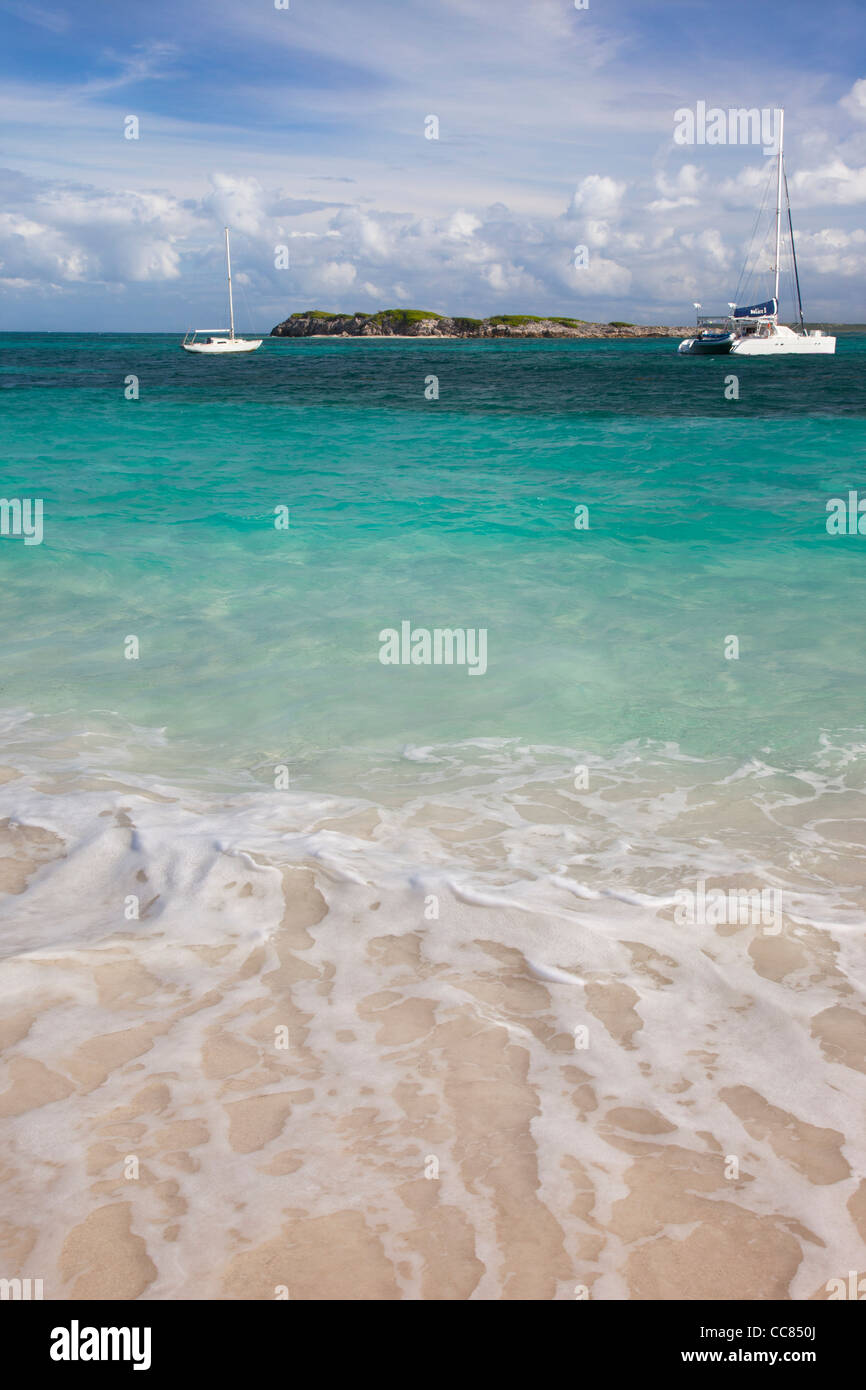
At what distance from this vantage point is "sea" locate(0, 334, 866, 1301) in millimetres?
2645

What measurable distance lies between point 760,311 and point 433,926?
97594 millimetres

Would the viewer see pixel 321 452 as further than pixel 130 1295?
Yes

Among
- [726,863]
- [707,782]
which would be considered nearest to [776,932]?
[726,863]

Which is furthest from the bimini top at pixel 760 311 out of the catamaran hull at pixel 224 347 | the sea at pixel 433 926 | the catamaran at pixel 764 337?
the sea at pixel 433 926

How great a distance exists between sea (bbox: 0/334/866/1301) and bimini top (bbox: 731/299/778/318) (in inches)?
3377

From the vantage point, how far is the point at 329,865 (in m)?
4.84

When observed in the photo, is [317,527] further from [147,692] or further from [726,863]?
[726,863]

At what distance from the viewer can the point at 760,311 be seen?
87125 mm

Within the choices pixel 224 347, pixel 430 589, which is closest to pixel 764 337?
pixel 224 347

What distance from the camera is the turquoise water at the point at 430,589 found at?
720cm

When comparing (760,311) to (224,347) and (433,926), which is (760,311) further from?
(433,926)

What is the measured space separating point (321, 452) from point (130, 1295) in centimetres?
2126

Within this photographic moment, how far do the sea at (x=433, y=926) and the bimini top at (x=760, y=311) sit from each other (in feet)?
281

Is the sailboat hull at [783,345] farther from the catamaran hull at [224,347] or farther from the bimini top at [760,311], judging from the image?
the catamaran hull at [224,347]
